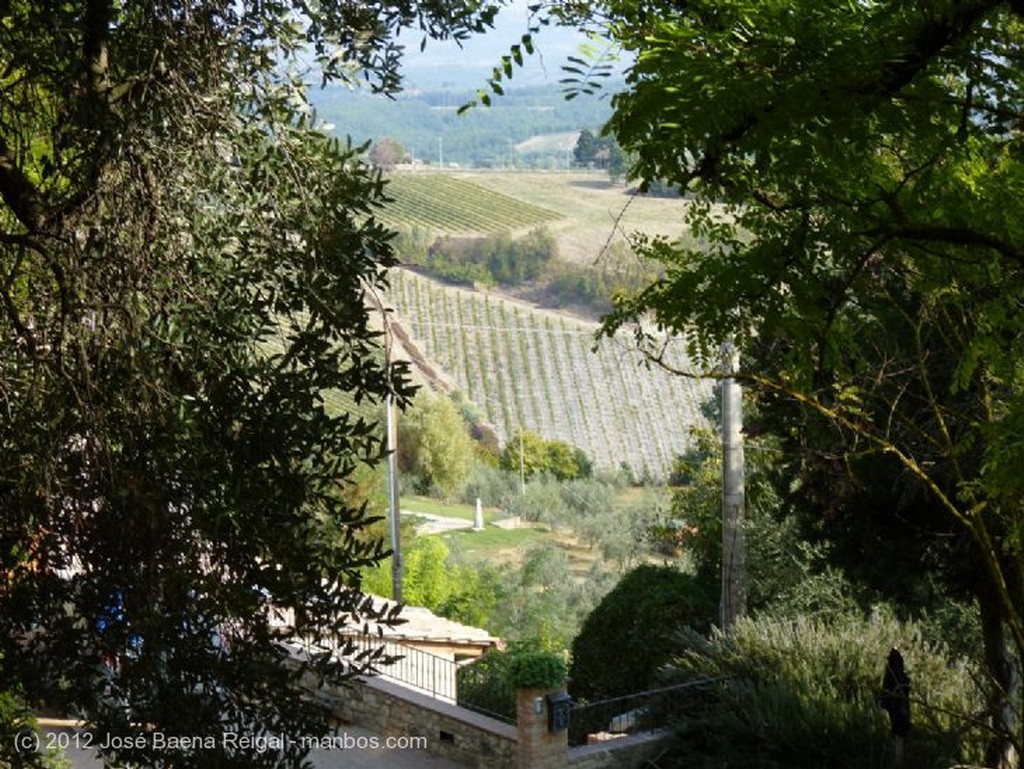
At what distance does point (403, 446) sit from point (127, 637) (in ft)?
165

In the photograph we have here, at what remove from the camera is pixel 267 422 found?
544 centimetres

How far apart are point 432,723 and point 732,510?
3582 millimetres

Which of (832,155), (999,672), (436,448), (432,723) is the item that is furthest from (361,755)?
(436,448)

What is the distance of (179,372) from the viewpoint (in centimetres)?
533

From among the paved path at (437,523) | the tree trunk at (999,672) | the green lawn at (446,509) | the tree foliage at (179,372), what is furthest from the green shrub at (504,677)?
the green lawn at (446,509)

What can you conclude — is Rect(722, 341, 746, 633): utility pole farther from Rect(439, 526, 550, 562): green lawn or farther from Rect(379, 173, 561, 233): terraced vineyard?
Rect(379, 173, 561, 233): terraced vineyard

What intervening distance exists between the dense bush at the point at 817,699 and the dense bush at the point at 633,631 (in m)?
2.05

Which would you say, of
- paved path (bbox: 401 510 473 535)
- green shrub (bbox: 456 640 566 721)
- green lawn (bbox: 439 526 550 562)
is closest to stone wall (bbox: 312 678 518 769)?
green shrub (bbox: 456 640 566 721)

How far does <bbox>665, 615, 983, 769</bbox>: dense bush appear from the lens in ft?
39.9

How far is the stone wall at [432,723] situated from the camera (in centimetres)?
1307

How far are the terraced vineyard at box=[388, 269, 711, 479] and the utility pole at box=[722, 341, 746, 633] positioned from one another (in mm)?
50252

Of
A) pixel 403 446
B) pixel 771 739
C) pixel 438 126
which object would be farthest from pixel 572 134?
pixel 771 739

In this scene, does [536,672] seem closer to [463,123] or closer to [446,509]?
[446,509]

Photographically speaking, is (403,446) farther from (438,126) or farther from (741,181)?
(438,126)
